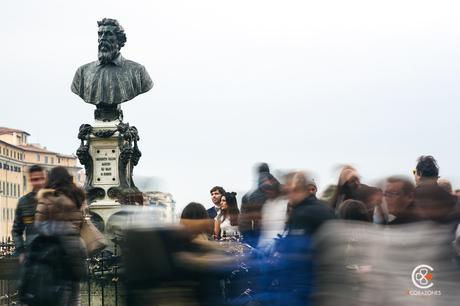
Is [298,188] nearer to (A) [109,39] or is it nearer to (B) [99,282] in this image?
(B) [99,282]

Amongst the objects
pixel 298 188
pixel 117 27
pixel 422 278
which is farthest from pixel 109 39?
pixel 422 278

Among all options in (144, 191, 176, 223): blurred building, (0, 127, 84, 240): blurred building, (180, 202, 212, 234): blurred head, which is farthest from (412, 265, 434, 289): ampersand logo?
(0, 127, 84, 240): blurred building

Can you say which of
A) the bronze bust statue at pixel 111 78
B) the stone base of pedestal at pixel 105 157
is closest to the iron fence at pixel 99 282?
the stone base of pedestal at pixel 105 157

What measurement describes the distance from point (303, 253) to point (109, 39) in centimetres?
1652

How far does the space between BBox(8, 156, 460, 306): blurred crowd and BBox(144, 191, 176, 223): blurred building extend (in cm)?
13

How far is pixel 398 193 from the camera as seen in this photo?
32.1ft

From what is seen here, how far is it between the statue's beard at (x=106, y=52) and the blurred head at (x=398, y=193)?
1618 centimetres

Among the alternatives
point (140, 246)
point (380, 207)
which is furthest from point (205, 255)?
point (380, 207)

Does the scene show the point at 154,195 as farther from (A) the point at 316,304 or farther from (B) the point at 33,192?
(B) the point at 33,192

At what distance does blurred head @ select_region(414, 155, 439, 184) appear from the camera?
41.3ft

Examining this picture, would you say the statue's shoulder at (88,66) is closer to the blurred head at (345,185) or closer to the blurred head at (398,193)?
the blurred head at (345,185)

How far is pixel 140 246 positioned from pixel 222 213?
769 cm

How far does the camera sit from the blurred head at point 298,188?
9.93 meters

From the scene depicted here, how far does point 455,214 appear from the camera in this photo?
949 cm
